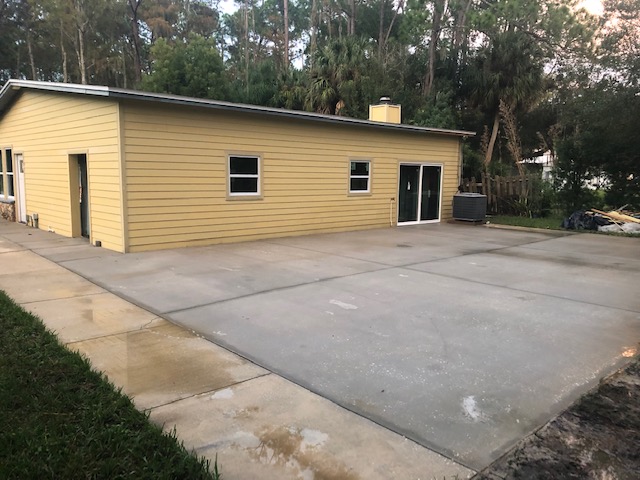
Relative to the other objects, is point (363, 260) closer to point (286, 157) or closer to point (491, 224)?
point (286, 157)

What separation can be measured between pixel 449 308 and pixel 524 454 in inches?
115

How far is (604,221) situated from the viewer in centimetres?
1353

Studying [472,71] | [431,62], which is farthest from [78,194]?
[472,71]

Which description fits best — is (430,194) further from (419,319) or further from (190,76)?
(190,76)

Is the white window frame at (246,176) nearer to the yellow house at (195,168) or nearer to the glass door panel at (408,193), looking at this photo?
the yellow house at (195,168)

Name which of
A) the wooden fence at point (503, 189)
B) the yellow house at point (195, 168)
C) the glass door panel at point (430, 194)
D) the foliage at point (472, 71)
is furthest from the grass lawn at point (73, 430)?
the foliage at point (472, 71)

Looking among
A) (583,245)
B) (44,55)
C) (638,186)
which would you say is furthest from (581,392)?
(44,55)

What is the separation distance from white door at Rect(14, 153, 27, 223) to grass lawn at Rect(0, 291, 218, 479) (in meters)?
11.5

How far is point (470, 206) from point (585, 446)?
12.6 meters

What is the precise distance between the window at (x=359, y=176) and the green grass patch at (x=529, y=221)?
173 inches

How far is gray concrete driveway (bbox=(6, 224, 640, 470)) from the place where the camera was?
329 centimetres

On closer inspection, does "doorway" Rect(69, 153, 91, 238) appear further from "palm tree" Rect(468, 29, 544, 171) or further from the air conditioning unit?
"palm tree" Rect(468, 29, 544, 171)

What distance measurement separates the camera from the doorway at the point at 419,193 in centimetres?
1442

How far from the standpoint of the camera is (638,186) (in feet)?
47.3
